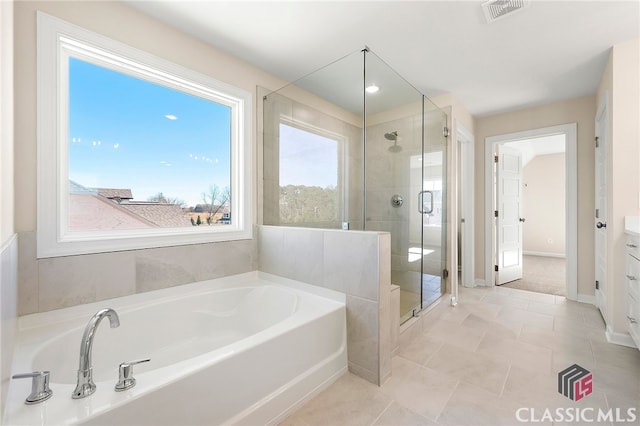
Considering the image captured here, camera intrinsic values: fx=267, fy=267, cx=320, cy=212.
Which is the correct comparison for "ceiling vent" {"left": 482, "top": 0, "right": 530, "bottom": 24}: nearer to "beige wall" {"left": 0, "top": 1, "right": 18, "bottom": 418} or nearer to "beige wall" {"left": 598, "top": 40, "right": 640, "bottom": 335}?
"beige wall" {"left": 598, "top": 40, "right": 640, "bottom": 335}

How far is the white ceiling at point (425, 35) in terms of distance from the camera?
1743mm

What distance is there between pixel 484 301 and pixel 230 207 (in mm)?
3002

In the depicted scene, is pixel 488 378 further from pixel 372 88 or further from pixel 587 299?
pixel 587 299

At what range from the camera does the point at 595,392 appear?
1540mm

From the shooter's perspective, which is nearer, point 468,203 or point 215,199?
point 215,199

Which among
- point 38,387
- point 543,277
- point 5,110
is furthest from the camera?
point 543,277

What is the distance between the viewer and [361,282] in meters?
1.70

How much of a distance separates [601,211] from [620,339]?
47.0 inches

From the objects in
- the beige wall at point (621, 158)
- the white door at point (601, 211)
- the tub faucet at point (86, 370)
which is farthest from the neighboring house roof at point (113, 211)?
the white door at point (601, 211)

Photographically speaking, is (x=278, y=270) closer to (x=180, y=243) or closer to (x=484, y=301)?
(x=180, y=243)

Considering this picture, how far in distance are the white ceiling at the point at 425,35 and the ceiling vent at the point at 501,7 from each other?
45 millimetres

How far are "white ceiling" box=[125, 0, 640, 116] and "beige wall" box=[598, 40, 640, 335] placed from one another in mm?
207

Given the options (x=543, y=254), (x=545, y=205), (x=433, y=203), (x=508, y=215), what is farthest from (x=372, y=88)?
(x=543, y=254)

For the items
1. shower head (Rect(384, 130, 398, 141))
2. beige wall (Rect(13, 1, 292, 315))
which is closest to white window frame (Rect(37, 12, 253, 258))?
beige wall (Rect(13, 1, 292, 315))
